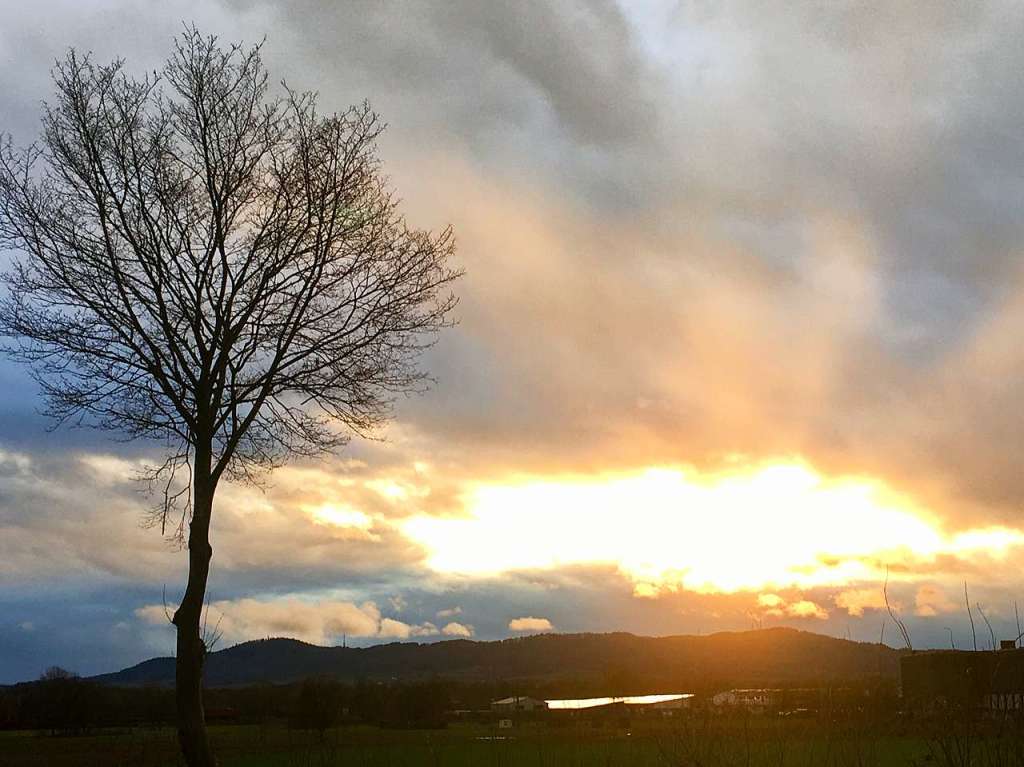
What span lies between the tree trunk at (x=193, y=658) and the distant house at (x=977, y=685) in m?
8.02

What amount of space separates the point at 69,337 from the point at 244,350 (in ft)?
7.27

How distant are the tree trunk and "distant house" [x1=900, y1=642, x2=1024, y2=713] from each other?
8022 millimetres

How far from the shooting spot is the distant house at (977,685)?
298 inches

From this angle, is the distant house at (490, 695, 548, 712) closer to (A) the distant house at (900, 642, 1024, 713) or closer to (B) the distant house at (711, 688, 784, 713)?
(B) the distant house at (711, 688, 784, 713)

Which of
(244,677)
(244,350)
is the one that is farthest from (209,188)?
(244,677)

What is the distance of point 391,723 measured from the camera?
8475cm

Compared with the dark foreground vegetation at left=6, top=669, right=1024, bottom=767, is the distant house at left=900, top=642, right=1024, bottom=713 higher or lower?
higher

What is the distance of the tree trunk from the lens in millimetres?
12047

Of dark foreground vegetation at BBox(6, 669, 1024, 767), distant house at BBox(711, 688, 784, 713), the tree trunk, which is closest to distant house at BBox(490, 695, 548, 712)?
dark foreground vegetation at BBox(6, 669, 1024, 767)

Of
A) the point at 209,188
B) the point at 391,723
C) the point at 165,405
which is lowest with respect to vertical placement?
the point at 391,723

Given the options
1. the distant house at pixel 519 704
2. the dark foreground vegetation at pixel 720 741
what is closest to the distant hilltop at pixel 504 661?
the distant house at pixel 519 704

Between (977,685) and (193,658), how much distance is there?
8.59 meters

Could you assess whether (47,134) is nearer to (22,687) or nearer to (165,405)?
(165,405)

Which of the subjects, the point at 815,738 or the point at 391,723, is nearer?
the point at 815,738
